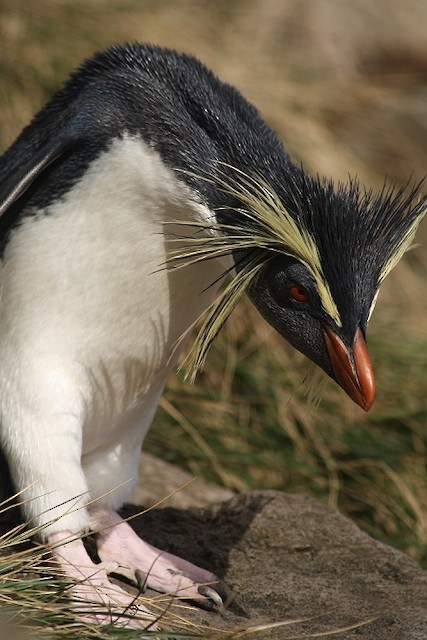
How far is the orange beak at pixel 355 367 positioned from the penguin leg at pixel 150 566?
716mm

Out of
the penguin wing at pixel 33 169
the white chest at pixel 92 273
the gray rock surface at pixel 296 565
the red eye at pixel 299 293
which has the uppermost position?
the penguin wing at pixel 33 169

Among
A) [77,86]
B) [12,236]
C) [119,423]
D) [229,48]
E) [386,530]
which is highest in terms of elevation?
[229,48]

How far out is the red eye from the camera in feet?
9.04

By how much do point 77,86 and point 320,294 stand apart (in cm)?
106

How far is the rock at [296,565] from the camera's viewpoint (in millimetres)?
2918

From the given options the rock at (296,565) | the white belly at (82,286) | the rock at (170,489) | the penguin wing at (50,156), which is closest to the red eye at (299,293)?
the white belly at (82,286)

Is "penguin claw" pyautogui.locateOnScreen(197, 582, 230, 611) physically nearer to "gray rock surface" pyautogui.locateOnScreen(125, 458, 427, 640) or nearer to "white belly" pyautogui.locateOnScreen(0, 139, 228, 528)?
"gray rock surface" pyautogui.locateOnScreen(125, 458, 427, 640)

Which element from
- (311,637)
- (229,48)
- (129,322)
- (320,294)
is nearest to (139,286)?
(129,322)

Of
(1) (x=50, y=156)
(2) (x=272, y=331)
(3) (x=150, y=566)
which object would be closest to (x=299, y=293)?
(1) (x=50, y=156)

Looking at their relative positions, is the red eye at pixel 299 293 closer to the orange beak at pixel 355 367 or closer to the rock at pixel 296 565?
the orange beak at pixel 355 367

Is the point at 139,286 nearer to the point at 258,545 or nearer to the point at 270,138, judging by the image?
the point at 270,138

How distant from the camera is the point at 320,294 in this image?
8.87ft

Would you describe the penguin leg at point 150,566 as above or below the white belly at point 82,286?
below

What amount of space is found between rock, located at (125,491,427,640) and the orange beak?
55 cm
